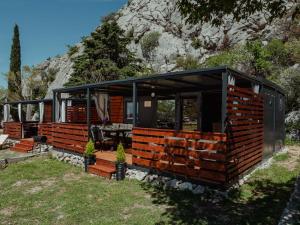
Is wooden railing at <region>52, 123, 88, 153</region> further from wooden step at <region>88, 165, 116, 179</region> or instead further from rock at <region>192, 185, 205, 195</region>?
rock at <region>192, 185, 205, 195</region>

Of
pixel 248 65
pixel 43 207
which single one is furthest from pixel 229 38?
pixel 43 207

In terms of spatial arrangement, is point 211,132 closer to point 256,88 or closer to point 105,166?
point 256,88

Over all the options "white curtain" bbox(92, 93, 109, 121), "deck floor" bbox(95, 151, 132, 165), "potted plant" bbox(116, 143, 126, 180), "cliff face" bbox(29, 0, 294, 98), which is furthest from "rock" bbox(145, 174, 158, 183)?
"cliff face" bbox(29, 0, 294, 98)

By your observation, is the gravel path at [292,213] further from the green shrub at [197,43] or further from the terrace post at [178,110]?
the green shrub at [197,43]

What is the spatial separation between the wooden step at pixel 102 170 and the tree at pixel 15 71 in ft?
88.4

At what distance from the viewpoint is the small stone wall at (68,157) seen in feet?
35.0

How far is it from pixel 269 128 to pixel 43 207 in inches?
326

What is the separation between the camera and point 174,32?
161ft

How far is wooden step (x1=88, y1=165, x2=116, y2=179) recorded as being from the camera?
8616 millimetres

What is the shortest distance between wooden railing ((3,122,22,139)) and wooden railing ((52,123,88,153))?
611cm

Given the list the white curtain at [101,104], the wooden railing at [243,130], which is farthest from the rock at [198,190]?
the white curtain at [101,104]

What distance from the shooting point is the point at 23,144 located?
48.2 feet

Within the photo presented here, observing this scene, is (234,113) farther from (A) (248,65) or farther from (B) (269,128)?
(A) (248,65)

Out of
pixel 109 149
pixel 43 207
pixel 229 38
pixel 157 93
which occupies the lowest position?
pixel 43 207
